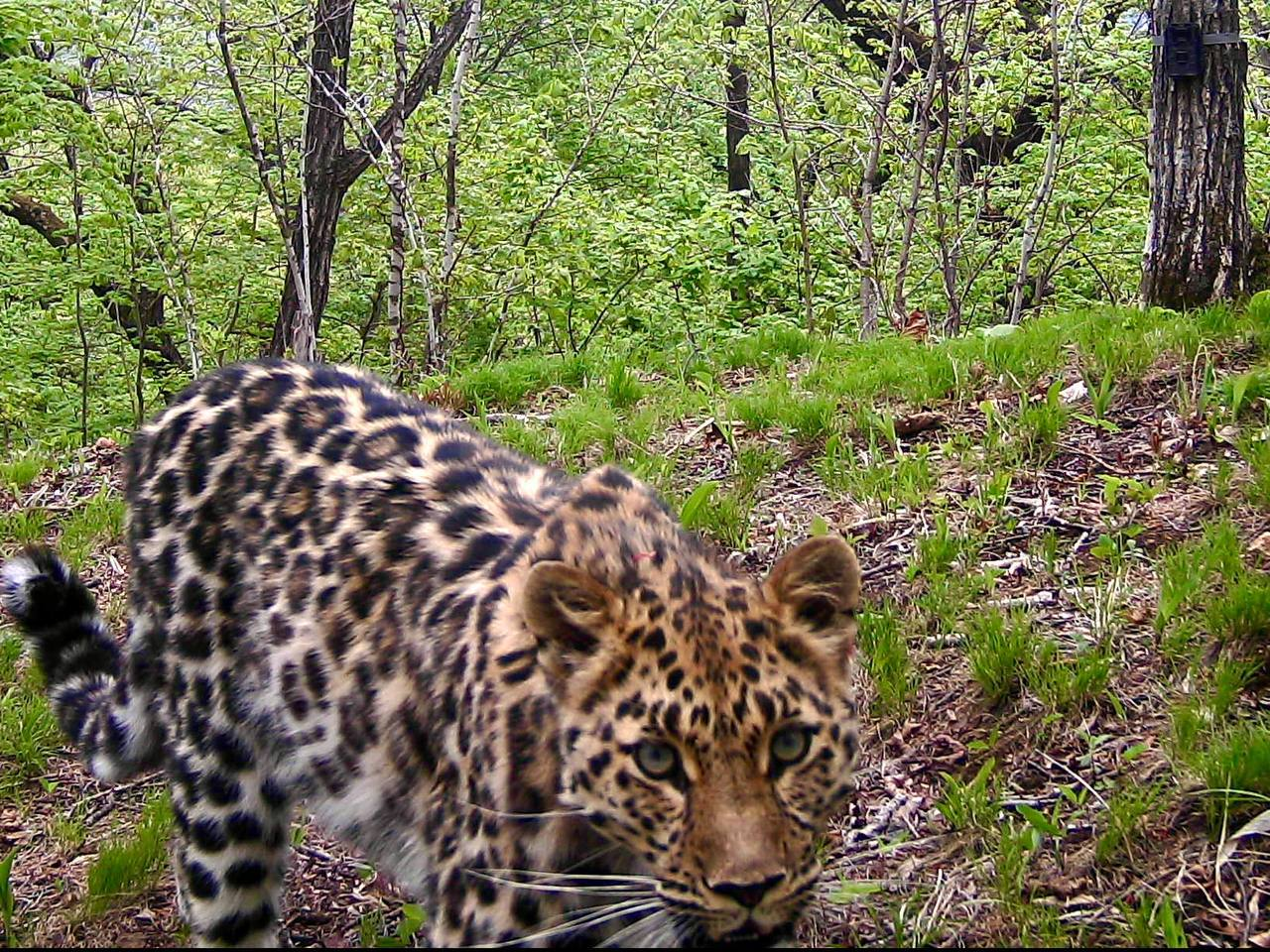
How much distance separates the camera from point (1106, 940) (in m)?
3.35

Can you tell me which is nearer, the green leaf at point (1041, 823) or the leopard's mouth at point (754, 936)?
the leopard's mouth at point (754, 936)

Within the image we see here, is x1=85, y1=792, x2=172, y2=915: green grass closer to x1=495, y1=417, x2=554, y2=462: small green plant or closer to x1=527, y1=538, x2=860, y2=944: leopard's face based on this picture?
x1=527, y1=538, x2=860, y2=944: leopard's face

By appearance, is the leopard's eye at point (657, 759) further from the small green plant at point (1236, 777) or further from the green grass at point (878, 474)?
the green grass at point (878, 474)

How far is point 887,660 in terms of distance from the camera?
14.9ft

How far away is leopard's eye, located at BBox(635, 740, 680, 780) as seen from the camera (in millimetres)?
2645

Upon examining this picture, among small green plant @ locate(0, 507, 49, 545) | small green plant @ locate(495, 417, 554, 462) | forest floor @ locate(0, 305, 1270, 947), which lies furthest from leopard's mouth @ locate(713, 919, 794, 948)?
small green plant @ locate(0, 507, 49, 545)

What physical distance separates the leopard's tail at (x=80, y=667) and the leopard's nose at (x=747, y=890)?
7.23 ft

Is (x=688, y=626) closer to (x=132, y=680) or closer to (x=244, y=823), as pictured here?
(x=244, y=823)

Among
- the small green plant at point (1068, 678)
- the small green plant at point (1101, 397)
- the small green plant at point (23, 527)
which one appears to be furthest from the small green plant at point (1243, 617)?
the small green plant at point (23, 527)

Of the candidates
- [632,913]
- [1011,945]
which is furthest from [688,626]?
[1011,945]

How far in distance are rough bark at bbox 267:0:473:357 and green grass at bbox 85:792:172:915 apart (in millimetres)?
7398

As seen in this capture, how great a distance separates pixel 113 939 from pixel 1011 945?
2710mm

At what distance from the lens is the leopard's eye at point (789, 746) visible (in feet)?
8.83

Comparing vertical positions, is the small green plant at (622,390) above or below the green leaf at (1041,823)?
above
